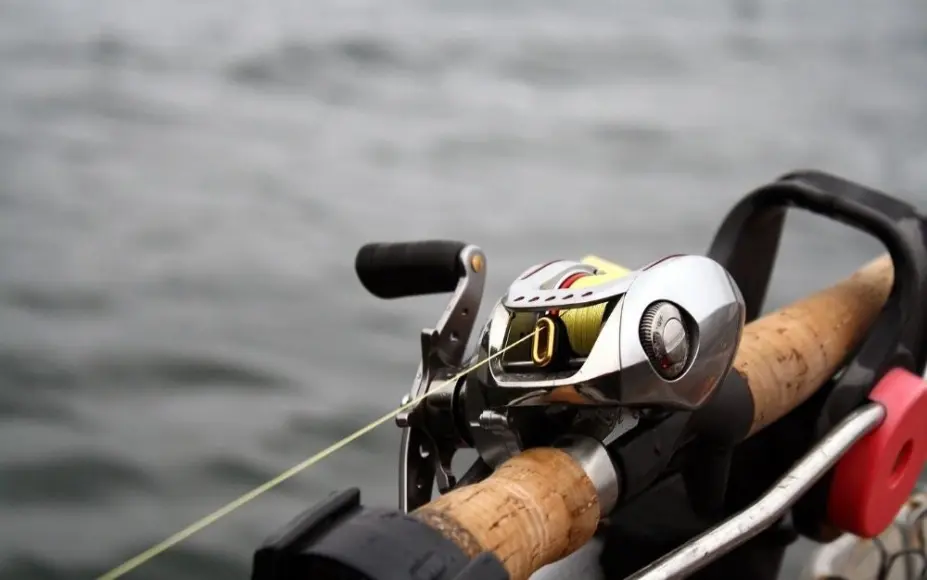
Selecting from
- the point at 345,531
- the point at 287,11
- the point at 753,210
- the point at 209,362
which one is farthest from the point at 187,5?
the point at 345,531

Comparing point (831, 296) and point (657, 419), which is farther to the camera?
point (831, 296)

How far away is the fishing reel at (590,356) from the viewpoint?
52 centimetres

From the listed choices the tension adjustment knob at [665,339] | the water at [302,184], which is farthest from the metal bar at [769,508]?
the water at [302,184]

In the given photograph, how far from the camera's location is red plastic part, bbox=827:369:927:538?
2.39 feet

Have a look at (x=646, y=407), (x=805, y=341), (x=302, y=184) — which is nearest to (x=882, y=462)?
(x=805, y=341)

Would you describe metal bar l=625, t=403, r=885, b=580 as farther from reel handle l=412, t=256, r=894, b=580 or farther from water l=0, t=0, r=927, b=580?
water l=0, t=0, r=927, b=580

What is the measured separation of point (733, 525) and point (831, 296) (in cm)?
29

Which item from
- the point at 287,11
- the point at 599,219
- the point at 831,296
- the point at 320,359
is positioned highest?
the point at 287,11

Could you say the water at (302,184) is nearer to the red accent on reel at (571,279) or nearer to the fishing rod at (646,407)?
the fishing rod at (646,407)

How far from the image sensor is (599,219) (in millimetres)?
1545

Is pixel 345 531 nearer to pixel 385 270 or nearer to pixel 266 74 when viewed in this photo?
pixel 385 270

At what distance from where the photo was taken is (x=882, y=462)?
28.9 inches

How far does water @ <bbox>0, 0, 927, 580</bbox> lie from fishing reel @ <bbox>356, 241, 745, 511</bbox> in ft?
1.86

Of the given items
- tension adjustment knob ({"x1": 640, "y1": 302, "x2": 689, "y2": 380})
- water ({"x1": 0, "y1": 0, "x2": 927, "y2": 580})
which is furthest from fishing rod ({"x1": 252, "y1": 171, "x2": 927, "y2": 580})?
water ({"x1": 0, "y1": 0, "x2": 927, "y2": 580})
